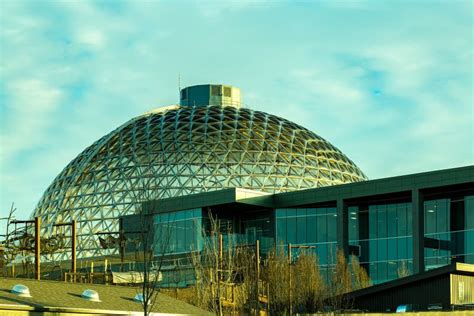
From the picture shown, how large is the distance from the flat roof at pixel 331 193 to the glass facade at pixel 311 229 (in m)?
1.14

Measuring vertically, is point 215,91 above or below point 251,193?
above

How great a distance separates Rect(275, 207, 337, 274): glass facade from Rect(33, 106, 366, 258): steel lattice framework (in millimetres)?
15995

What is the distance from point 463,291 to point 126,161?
61.3 m

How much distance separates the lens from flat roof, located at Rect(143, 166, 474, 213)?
8015 centimetres

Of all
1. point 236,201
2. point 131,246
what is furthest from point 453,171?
point 131,246

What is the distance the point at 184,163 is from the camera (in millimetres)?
111625

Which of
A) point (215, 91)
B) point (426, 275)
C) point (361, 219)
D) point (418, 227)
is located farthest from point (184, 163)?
point (426, 275)

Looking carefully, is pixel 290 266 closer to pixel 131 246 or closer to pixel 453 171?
pixel 453 171

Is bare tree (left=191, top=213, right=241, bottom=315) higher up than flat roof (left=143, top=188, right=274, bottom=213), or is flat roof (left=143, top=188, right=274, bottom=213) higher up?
flat roof (left=143, top=188, right=274, bottom=213)

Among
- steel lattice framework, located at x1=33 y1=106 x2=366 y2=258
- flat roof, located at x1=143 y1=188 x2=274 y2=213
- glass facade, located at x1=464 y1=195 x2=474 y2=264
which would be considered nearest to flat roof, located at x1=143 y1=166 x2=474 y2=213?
flat roof, located at x1=143 y1=188 x2=274 y2=213

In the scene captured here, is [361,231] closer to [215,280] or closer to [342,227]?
[342,227]

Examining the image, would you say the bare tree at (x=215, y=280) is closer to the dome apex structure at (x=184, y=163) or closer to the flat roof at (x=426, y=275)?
the flat roof at (x=426, y=275)

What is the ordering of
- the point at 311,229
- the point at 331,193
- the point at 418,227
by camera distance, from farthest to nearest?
the point at 311,229, the point at 331,193, the point at 418,227

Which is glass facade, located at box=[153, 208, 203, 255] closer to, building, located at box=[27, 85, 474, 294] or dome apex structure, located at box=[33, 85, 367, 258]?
building, located at box=[27, 85, 474, 294]
